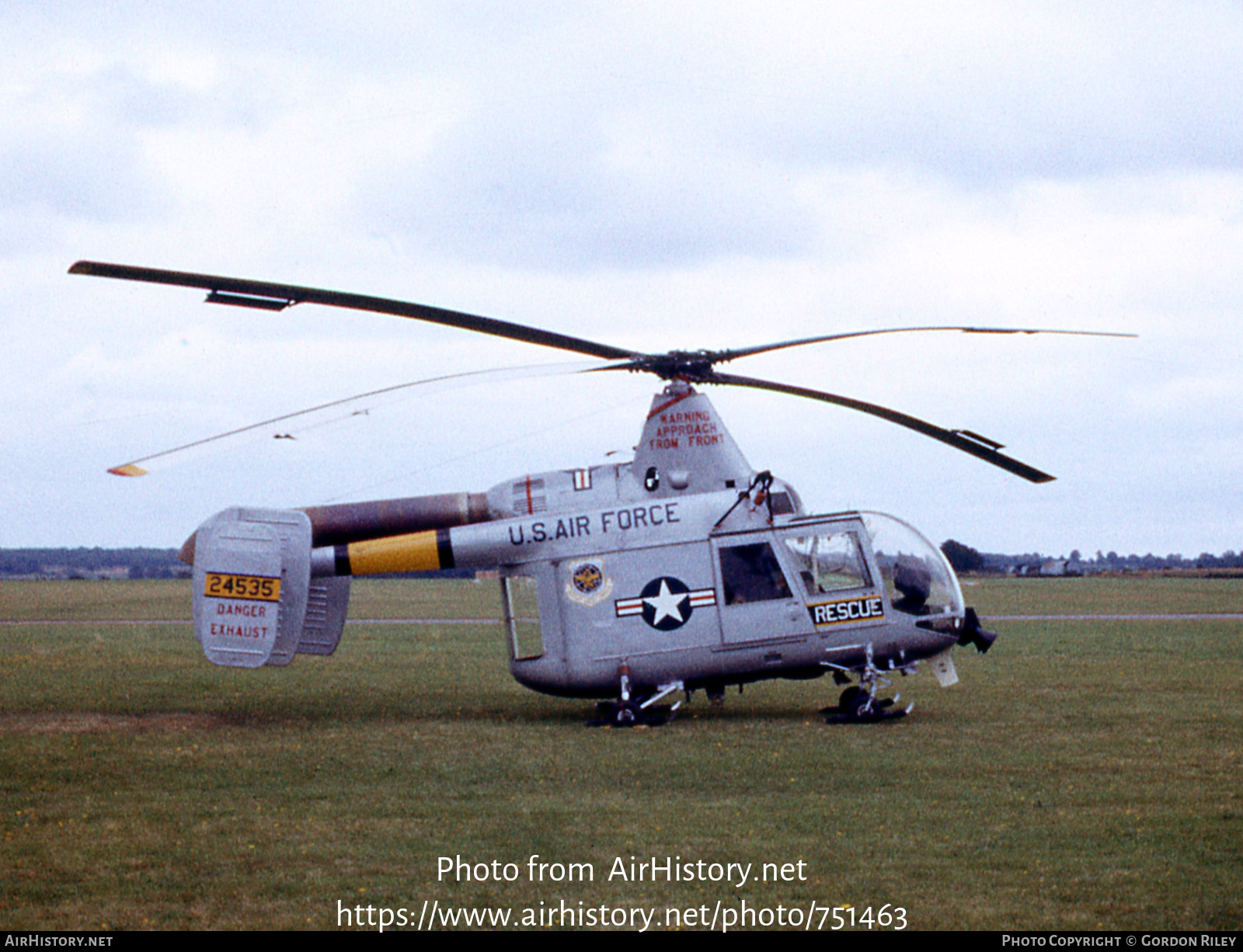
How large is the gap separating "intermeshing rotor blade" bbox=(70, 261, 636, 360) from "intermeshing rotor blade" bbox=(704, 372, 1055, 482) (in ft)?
9.57

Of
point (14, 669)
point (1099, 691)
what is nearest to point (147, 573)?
point (14, 669)

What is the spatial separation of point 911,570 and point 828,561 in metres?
1.11

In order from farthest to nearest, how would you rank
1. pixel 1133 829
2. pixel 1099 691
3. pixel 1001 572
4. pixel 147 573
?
1. pixel 147 573
2. pixel 1001 572
3. pixel 1099 691
4. pixel 1133 829

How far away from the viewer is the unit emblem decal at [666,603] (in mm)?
15555

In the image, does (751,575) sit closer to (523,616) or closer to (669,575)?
(669,575)

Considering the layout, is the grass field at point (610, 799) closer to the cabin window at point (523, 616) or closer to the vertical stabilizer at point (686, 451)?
the cabin window at point (523, 616)

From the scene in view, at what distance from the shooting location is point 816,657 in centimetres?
1548

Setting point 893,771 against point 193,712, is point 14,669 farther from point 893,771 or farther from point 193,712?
point 893,771

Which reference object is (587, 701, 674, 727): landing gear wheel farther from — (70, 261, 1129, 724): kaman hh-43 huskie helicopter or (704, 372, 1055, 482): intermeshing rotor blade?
(704, 372, 1055, 482): intermeshing rotor blade

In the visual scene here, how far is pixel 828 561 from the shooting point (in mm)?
15609

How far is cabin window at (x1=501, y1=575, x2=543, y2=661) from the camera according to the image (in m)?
16.0

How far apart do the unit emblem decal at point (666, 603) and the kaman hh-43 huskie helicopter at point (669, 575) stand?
16mm

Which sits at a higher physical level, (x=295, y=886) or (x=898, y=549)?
(x=898, y=549)

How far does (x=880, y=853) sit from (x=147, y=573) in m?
152
